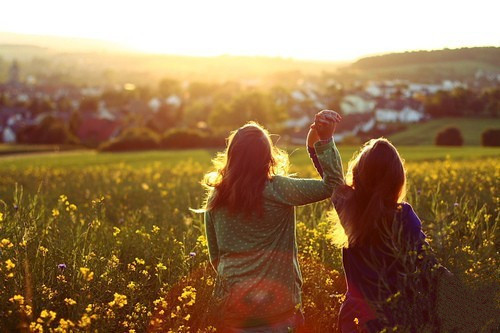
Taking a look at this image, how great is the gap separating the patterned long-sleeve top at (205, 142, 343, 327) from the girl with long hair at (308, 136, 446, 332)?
0.53 feet

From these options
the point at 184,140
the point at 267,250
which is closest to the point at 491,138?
the point at 184,140

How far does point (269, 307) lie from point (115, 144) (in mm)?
55489

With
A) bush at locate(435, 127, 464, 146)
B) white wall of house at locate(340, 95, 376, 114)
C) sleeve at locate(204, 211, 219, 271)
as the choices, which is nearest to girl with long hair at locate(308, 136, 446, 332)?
sleeve at locate(204, 211, 219, 271)

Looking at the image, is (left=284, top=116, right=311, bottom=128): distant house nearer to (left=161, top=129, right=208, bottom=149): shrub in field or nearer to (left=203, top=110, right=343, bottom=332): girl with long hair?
(left=161, top=129, right=208, bottom=149): shrub in field

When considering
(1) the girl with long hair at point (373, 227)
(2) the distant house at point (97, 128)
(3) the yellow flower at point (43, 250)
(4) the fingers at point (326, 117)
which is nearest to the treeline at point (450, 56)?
(1) the girl with long hair at point (373, 227)

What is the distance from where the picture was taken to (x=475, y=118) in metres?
49.9

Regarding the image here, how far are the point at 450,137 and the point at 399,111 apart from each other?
2834 cm

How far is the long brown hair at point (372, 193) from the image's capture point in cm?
387

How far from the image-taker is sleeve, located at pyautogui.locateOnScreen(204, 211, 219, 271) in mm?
4287

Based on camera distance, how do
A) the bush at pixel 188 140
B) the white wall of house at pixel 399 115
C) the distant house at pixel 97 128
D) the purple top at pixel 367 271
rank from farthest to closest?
1. the distant house at pixel 97 128
2. the white wall of house at pixel 399 115
3. the bush at pixel 188 140
4. the purple top at pixel 367 271

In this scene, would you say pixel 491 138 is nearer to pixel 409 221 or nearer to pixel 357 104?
pixel 409 221

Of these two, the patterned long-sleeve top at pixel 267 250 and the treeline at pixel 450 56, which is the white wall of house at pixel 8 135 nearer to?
the treeline at pixel 450 56

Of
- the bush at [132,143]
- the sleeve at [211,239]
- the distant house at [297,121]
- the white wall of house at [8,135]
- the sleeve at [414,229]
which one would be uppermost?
the sleeve at [414,229]

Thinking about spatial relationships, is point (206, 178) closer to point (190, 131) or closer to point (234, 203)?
point (234, 203)
